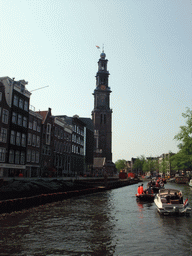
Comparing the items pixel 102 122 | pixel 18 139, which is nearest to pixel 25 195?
pixel 18 139

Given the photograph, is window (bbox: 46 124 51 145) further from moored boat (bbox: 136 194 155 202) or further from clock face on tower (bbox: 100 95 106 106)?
clock face on tower (bbox: 100 95 106 106)

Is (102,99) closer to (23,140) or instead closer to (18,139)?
(23,140)

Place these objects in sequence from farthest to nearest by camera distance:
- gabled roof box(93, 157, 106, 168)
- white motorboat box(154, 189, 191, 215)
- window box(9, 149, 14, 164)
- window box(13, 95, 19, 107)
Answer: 1. gabled roof box(93, 157, 106, 168)
2. window box(13, 95, 19, 107)
3. window box(9, 149, 14, 164)
4. white motorboat box(154, 189, 191, 215)

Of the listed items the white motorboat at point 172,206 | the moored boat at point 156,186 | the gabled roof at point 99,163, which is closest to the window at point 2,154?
the moored boat at point 156,186

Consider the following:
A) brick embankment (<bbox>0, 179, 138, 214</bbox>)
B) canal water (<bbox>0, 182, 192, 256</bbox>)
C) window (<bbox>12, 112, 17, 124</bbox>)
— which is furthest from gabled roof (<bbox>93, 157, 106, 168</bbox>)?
canal water (<bbox>0, 182, 192, 256</bbox>)

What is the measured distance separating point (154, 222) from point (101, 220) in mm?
4054

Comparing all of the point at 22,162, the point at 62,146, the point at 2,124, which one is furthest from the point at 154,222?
the point at 62,146

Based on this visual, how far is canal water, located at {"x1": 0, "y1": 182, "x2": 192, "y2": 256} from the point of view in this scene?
12430mm

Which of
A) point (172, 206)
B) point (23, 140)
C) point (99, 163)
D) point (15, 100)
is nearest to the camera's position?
point (172, 206)

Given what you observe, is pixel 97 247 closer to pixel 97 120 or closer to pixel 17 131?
pixel 17 131

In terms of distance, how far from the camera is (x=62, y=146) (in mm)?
79125

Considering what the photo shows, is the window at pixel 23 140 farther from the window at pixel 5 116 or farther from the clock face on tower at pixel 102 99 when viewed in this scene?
the clock face on tower at pixel 102 99

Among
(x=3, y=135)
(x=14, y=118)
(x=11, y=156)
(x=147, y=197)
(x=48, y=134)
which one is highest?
(x=14, y=118)

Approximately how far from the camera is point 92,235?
605 inches
